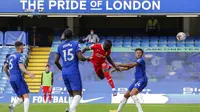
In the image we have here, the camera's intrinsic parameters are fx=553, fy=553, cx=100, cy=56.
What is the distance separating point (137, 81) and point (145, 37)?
1788 cm

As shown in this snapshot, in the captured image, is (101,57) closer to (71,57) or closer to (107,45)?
(107,45)

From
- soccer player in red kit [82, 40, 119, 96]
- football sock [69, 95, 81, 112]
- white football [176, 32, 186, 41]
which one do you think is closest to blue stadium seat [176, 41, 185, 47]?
white football [176, 32, 186, 41]

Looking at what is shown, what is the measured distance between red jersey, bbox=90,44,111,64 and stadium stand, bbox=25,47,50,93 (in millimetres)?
13721

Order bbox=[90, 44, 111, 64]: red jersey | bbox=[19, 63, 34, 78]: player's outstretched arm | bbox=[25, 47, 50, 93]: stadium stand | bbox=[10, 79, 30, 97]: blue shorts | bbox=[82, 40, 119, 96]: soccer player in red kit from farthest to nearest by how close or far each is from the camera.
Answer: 1. bbox=[25, 47, 50, 93]: stadium stand
2. bbox=[90, 44, 111, 64]: red jersey
3. bbox=[82, 40, 119, 96]: soccer player in red kit
4. bbox=[10, 79, 30, 97]: blue shorts
5. bbox=[19, 63, 34, 78]: player's outstretched arm

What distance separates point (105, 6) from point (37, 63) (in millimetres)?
5291

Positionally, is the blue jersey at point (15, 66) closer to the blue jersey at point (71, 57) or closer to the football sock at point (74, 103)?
the blue jersey at point (71, 57)

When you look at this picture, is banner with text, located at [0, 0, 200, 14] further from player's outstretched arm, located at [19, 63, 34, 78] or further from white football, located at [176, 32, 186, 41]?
player's outstretched arm, located at [19, 63, 34, 78]

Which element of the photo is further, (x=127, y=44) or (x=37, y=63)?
(x=127, y=44)

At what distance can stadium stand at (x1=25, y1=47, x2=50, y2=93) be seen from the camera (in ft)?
100

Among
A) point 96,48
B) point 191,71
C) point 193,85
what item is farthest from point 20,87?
point 191,71

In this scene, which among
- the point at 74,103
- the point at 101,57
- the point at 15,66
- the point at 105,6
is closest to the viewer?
the point at 74,103

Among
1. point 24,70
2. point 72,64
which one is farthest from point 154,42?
point 72,64

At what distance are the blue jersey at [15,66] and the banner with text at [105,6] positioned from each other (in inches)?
661

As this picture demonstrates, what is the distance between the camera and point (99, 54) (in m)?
16.6
